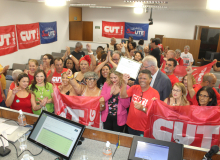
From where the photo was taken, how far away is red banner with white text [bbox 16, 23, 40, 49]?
23.2ft

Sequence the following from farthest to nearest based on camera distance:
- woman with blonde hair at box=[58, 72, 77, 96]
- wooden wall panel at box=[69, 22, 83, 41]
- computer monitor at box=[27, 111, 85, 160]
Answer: wooden wall panel at box=[69, 22, 83, 41]
woman with blonde hair at box=[58, 72, 77, 96]
computer monitor at box=[27, 111, 85, 160]

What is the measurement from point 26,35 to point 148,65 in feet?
19.6

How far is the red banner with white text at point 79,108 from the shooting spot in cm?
263

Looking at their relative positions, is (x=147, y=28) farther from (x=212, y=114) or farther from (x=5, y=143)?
(x=5, y=143)

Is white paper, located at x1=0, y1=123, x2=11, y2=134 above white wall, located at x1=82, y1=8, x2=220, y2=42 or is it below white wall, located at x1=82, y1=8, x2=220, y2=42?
below

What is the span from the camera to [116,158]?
182 centimetres

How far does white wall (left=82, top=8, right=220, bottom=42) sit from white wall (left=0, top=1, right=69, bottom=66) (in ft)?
7.89

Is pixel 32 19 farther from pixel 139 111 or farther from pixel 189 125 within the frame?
pixel 189 125

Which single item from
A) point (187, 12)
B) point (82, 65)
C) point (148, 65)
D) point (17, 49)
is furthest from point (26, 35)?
point (187, 12)

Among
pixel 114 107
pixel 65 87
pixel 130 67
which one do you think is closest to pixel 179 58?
pixel 130 67

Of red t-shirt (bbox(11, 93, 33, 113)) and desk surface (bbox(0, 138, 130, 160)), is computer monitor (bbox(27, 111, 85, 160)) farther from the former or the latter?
red t-shirt (bbox(11, 93, 33, 113))

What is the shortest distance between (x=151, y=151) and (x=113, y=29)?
1082cm

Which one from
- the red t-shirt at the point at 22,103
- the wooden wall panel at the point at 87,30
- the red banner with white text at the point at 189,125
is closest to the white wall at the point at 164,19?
the wooden wall panel at the point at 87,30

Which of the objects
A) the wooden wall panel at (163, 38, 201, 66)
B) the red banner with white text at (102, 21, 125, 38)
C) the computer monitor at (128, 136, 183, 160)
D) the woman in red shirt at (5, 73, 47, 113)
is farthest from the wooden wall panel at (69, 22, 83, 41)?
the computer monitor at (128, 136, 183, 160)
